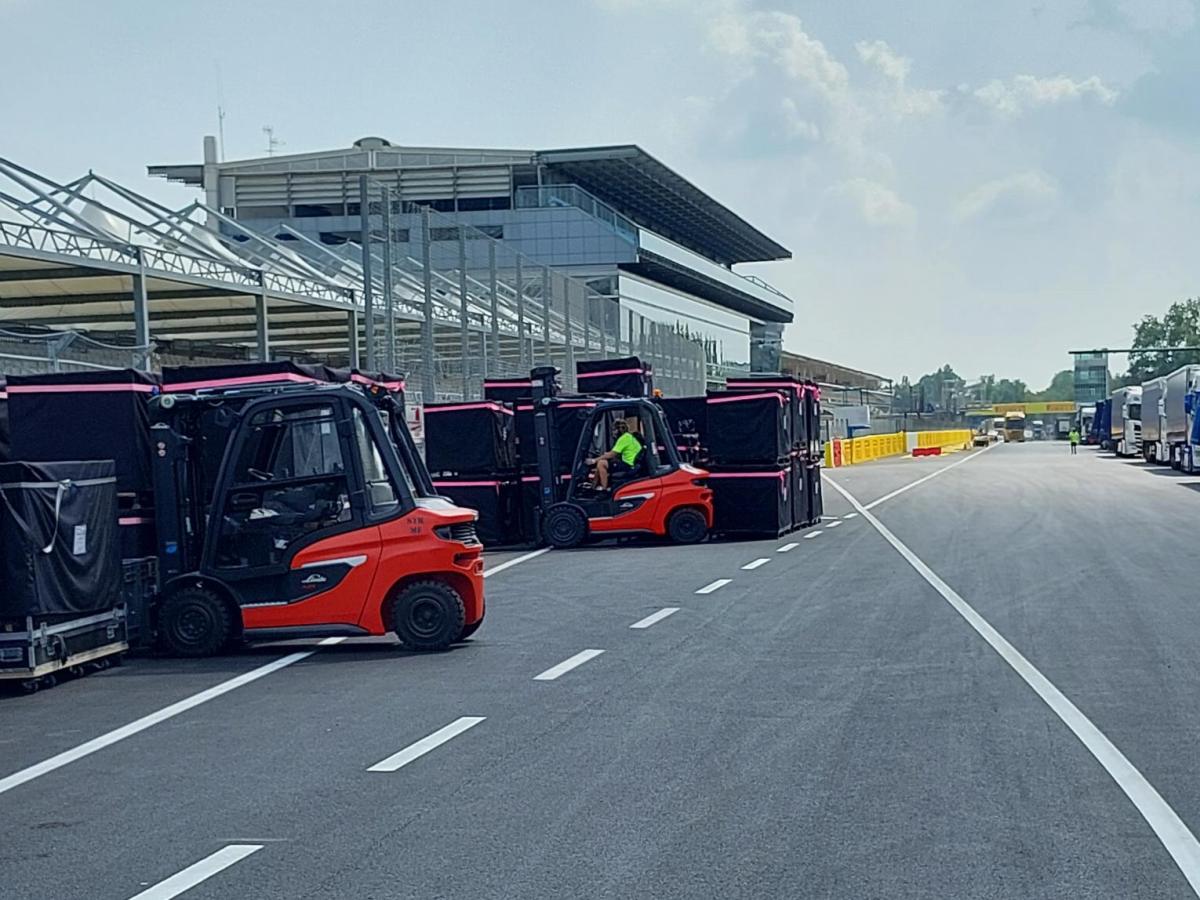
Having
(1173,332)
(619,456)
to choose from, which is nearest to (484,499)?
(619,456)

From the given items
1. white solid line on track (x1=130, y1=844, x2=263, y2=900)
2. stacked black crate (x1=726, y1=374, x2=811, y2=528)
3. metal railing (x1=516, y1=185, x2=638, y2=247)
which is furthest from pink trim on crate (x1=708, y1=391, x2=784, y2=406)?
metal railing (x1=516, y1=185, x2=638, y2=247)

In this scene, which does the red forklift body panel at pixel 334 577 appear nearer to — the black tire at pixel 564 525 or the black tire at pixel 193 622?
the black tire at pixel 193 622

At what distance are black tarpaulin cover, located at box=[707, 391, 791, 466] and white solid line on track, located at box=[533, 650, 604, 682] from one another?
12.5 metres

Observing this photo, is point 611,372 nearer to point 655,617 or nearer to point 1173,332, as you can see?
point 655,617

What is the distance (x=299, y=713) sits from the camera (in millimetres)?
9625

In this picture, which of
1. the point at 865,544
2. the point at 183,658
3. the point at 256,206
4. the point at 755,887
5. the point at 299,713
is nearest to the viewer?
the point at 755,887

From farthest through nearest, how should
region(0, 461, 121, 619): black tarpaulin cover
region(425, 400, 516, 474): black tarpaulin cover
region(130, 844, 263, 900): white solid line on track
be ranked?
region(425, 400, 516, 474): black tarpaulin cover < region(0, 461, 121, 619): black tarpaulin cover < region(130, 844, 263, 900): white solid line on track

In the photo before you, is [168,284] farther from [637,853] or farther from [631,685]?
[637,853]

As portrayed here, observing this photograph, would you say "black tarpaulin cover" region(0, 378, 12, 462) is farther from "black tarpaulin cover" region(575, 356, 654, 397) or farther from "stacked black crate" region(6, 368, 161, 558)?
"black tarpaulin cover" region(575, 356, 654, 397)

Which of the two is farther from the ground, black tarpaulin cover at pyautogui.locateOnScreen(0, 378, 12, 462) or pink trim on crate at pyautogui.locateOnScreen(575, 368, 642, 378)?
pink trim on crate at pyautogui.locateOnScreen(575, 368, 642, 378)

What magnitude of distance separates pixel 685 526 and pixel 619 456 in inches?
59.3

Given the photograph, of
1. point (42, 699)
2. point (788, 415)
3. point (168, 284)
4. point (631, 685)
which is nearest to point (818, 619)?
point (631, 685)

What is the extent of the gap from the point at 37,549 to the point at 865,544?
14208mm

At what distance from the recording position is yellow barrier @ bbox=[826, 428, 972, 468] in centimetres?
6762
